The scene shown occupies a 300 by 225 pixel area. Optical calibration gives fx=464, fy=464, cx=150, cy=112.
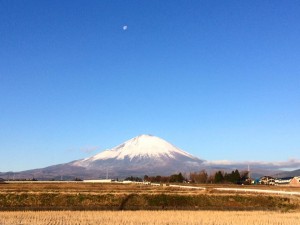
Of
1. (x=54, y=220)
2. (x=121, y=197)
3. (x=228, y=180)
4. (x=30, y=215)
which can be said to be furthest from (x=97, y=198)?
(x=228, y=180)

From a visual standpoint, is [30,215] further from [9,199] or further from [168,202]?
[168,202]

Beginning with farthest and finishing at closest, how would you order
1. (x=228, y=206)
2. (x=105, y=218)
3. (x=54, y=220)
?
(x=228, y=206), (x=105, y=218), (x=54, y=220)

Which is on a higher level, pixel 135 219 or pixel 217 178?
pixel 217 178

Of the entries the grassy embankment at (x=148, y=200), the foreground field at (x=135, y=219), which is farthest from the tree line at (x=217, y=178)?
the foreground field at (x=135, y=219)

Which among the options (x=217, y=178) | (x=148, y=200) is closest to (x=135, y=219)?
(x=148, y=200)

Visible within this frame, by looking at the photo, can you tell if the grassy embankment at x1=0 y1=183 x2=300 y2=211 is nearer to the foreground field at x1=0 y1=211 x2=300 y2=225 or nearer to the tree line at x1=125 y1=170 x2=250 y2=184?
the foreground field at x1=0 y1=211 x2=300 y2=225

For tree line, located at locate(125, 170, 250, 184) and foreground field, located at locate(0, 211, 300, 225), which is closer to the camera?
foreground field, located at locate(0, 211, 300, 225)

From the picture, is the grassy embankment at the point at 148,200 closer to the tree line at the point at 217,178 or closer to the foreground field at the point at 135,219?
the foreground field at the point at 135,219

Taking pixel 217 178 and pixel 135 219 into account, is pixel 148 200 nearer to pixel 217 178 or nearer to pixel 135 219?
pixel 135 219

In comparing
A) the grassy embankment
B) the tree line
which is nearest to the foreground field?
the grassy embankment

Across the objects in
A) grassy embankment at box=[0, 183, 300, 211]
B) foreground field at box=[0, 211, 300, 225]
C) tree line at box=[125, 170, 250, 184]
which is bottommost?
foreground field at box=[0, 211, 300, 225]

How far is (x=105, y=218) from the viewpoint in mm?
36938

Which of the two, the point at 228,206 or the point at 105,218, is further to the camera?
the point at 228,206

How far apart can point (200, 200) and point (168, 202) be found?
4080mm
